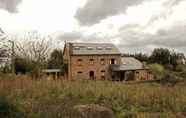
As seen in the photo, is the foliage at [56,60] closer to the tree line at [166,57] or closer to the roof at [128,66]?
the roof at [128,66]

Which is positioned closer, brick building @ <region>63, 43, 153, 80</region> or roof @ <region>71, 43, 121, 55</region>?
brick building @ <region>63, 43, 153, 80</region>

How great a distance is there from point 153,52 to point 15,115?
174 feet

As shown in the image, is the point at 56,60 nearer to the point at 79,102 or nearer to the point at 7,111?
the point at 79,102

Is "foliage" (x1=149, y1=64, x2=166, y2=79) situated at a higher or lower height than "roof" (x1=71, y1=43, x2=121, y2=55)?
lower

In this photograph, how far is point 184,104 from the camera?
9.20m

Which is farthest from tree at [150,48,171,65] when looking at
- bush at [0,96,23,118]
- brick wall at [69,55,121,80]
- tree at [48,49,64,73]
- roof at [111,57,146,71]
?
bush at [0,96,23,118]

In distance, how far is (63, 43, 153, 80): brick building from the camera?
4428cm

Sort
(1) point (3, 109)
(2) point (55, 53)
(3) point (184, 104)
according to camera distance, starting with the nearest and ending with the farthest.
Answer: (1) point (3, 109) → (3) point (184, 104) → (2) point (55, 53)

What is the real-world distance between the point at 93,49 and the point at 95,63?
2.62 meters

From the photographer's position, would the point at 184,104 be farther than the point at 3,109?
Yes

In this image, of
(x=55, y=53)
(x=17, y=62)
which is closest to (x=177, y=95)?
(x=17, y=62)

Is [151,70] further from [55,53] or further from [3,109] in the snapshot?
[3,109]

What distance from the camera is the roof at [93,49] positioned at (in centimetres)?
4470

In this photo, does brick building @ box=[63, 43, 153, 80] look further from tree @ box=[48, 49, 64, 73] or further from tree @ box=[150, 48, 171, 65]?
tree @ box=[150, 48, 171, 65]
